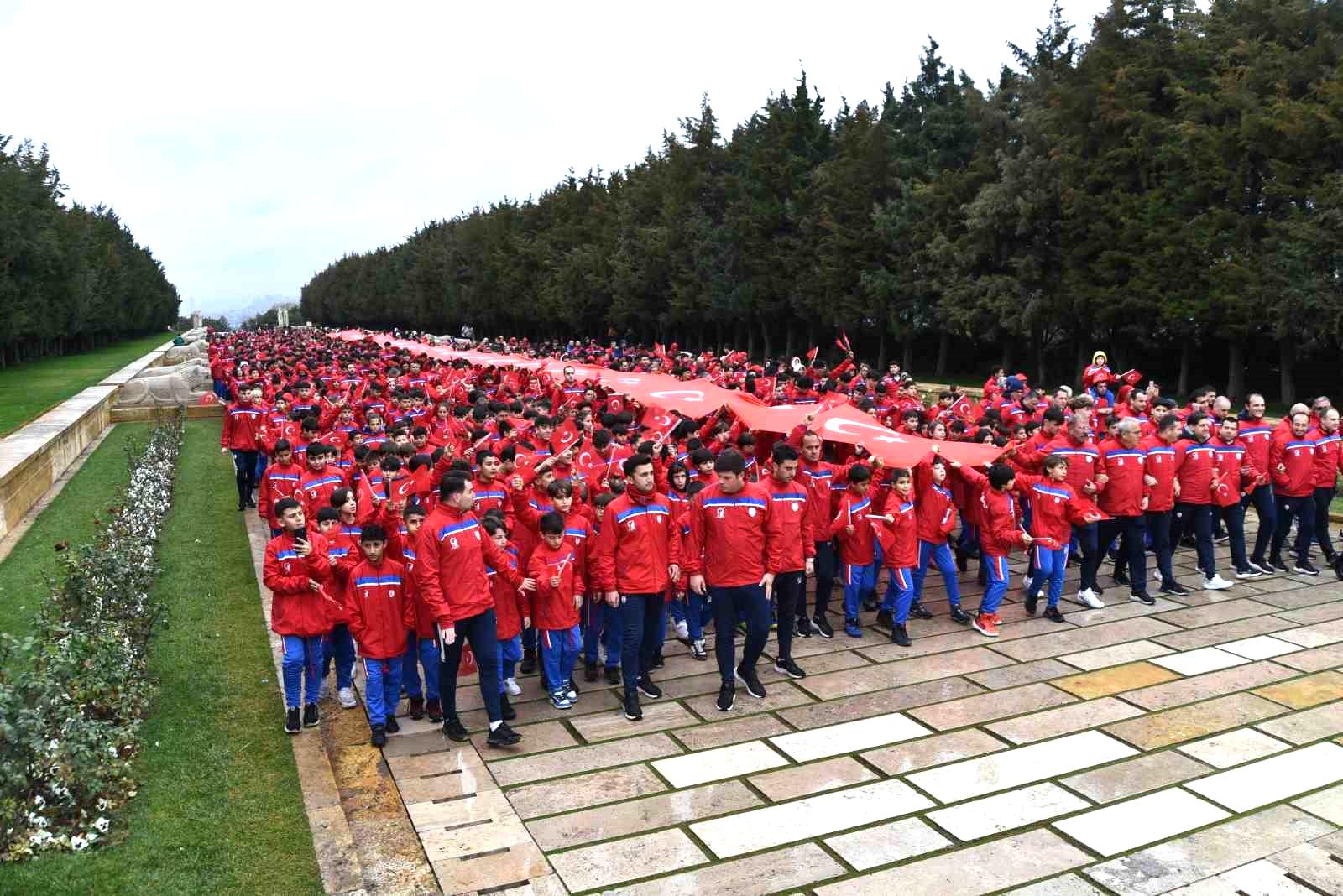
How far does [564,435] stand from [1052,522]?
5.04m

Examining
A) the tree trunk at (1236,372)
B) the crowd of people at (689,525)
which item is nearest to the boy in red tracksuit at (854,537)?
the crowd of people at (689,525)

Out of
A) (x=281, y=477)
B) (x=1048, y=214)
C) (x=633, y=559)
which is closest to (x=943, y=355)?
(x=1048, y=214)

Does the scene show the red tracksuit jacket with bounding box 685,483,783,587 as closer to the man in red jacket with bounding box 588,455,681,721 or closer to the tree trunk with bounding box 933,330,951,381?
the man in red jacket with bounding box 588,455,681,721

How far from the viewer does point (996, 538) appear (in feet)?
28.7

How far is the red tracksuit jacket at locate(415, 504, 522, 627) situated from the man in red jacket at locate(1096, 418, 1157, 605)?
6272 mm

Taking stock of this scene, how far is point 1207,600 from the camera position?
31.3 feet

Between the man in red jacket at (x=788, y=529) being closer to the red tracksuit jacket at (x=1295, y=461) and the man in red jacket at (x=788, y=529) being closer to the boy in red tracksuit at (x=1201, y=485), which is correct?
the boy in red tracksuit at (x=1201, y=485)

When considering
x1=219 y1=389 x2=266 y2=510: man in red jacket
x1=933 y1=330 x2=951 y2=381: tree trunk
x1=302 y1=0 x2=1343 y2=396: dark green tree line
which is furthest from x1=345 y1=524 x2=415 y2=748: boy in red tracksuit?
x1=933 y1=330 x2=951 y2=381: tree trunk

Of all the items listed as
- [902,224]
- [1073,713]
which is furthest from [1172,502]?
[902,224]

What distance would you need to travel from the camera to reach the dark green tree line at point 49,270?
36.2m

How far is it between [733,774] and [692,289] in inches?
1482

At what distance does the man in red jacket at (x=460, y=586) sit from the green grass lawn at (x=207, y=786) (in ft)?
4.04

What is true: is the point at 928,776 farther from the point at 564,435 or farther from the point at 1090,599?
the point at 564,435

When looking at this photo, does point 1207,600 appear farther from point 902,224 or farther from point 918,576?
point 902,224
